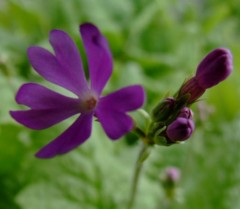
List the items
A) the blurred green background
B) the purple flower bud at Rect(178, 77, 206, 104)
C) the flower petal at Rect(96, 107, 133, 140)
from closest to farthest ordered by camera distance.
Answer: the flower petal at Rect(96, 107, 133, 140) < the purple flower bud at Rect(178, 77, 206, 104) < the blurred green background

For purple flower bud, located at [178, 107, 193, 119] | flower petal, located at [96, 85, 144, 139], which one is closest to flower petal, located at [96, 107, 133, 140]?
flower petal, located at [96, 85, 144, 139]

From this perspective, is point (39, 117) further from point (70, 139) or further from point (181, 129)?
point (181, 129)

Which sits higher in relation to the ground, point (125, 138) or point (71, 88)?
point (125, 138)

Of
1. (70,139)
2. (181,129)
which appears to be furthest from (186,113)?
(70,139)

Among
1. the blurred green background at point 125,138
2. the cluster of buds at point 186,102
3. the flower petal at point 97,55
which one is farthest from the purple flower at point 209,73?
the blurred green background at point 125,138

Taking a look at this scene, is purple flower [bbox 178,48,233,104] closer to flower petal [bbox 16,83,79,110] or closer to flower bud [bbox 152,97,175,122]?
flower bud [bbox 152,97,175,122]

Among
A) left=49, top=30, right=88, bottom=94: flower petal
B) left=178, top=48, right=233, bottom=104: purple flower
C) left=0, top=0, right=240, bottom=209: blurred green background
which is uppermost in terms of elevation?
left=0, top=0, right=240, bottom=209: blurred green background

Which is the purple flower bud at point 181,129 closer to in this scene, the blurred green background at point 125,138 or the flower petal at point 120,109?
the flower petal at point 120,109
